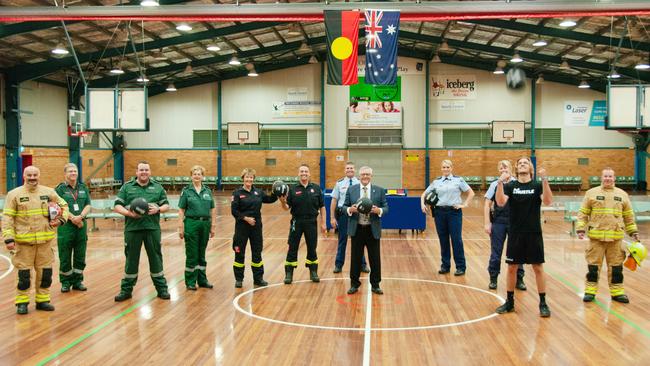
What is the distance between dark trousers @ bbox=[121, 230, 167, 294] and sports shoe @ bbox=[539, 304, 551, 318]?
445 centimetres

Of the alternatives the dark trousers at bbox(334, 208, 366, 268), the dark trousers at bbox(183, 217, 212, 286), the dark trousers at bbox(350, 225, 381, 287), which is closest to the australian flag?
the dark trousers at bbox(334, 208, 366, 268)

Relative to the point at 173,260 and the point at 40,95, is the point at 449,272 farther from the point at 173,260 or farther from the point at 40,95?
the point at 40,95

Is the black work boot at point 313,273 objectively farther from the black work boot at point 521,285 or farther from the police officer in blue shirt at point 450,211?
the black work boot at point 521,285

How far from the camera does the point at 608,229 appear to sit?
6.78 metres

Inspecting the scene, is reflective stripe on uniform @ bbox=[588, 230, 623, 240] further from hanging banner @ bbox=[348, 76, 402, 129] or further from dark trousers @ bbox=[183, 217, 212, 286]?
hanging banner @ bbox=[348, 76, 402, 129]

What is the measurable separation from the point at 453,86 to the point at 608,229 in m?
25.0

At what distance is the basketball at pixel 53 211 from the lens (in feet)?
21.5

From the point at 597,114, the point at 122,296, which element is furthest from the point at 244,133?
the point at 122,296

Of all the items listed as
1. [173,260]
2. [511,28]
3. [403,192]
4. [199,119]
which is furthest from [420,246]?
[199,119]

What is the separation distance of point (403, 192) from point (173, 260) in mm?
6043

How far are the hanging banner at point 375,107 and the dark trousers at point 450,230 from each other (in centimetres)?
2232

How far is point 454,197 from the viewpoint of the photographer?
333 inches

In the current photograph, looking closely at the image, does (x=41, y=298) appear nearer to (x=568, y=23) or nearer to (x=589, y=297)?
(x=589, y=297)

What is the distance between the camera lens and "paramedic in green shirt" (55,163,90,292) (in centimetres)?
738
